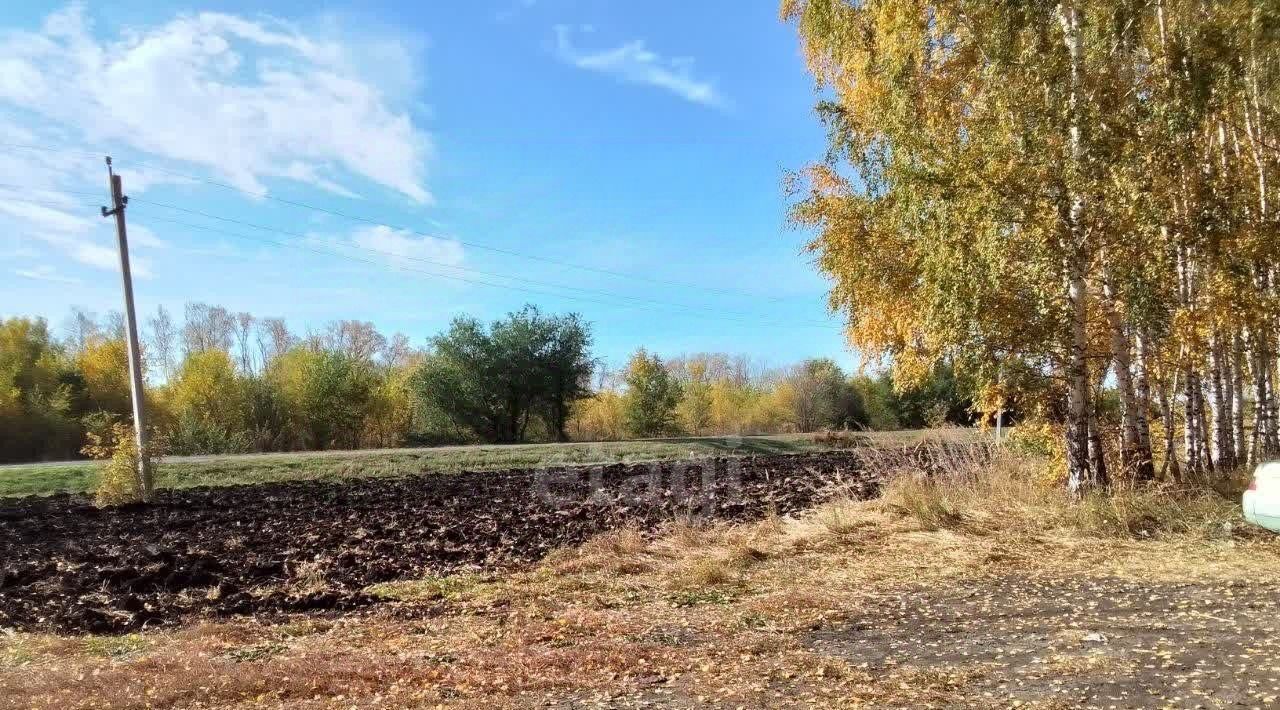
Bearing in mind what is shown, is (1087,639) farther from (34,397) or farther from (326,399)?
(34,397)

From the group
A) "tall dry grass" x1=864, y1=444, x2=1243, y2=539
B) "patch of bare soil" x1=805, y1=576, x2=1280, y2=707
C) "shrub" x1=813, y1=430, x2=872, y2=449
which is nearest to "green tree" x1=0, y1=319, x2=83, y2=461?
"shrub" x1=813, y1=430, x2=872, y2=449

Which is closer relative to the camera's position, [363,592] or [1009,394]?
[363,592]

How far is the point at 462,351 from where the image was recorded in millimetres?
41250

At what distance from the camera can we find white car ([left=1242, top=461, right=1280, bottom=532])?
701 cm

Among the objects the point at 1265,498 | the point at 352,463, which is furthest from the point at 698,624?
the point at 352,463

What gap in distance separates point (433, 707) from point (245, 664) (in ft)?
5.80

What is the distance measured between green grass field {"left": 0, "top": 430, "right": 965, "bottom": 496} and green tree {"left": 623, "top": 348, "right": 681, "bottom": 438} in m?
14.2

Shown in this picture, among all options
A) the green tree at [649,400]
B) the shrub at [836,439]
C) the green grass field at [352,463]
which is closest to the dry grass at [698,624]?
the green grass field at [352,463]

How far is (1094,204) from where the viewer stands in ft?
29.2

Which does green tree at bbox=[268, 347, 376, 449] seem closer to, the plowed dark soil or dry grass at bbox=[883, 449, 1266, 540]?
the plowed dark soil

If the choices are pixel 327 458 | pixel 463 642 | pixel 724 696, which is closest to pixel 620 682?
pixel 724 696

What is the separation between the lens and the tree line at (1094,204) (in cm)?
867

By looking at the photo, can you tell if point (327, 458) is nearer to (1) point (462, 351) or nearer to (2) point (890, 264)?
(1) point (462, 351)

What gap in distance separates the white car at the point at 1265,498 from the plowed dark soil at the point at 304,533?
595 cm
